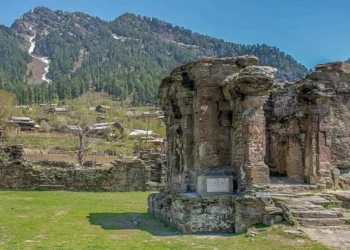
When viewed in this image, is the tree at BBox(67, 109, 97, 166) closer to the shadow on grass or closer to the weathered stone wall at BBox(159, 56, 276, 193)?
the shadow on grass

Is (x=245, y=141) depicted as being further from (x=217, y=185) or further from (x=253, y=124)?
(x=217, y=185)

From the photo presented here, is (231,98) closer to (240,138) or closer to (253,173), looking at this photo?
(240,138)

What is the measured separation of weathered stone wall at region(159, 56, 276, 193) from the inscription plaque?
48 cm

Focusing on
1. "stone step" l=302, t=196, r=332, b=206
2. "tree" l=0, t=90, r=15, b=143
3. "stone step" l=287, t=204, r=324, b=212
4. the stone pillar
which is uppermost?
"tree" l=0, t=90, r=15, b=143

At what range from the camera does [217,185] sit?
1410 centimetres

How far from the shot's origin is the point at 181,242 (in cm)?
1220

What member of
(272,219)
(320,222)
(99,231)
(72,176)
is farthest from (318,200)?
(72,176)

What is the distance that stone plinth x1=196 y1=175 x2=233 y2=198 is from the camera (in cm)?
1408

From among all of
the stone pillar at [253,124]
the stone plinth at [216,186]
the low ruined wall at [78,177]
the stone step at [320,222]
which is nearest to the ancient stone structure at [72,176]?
the low ruined wall at [78,177]

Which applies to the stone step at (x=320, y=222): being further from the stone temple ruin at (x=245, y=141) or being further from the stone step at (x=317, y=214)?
the stone temple ruin at (x=245, y=141)

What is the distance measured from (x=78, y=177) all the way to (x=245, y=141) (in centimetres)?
1681

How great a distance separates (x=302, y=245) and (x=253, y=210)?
2.18 meters

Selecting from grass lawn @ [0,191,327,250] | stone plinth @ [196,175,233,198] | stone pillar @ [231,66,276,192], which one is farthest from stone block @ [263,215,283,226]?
stone plinth @ [196,175,233,198]

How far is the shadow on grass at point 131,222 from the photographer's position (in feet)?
46.8
